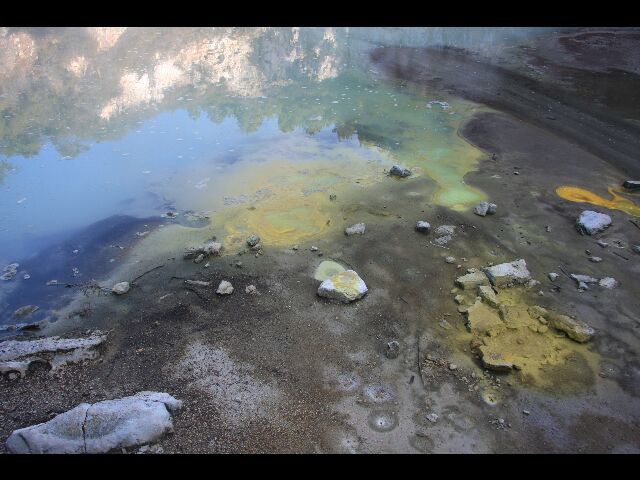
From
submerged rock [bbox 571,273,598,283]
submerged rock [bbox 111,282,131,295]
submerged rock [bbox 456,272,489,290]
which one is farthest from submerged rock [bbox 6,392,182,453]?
submerged rock [bbox 571,273,598,283]

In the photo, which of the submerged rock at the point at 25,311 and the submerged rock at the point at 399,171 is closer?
the submerged rock at the point at 25,311

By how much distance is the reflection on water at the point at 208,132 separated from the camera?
24.8 ft

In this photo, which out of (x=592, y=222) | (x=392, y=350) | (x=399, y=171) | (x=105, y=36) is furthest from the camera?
(x=105, y=36)

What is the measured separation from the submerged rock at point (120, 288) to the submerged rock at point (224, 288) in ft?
4.08

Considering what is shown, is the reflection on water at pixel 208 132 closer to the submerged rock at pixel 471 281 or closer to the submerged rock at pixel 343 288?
the submerged rock at pixel 343 288

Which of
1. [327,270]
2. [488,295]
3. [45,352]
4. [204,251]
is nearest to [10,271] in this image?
[45,352]

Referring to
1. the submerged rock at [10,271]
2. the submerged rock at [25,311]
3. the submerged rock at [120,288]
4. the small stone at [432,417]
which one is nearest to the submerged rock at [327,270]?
the small stone at [432,417]

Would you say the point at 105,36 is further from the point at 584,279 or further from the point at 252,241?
the point at 584,279

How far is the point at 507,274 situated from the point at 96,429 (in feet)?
16.5

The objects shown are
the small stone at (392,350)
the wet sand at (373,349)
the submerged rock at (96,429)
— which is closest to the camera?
the submerged rock at (96,429)

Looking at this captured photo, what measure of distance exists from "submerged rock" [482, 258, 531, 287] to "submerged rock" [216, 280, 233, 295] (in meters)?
3.47

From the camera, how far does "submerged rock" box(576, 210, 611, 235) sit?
6559 mm

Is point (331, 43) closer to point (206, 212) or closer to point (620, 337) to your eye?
point (206, 212)

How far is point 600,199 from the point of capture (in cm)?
744
